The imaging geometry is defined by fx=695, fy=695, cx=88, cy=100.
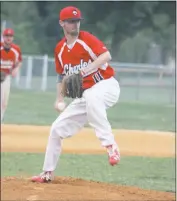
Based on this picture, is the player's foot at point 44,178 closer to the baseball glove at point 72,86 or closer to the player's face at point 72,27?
the baseball glove at point 72,86

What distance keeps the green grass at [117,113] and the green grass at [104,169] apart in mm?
4845

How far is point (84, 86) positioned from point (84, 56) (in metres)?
0.31

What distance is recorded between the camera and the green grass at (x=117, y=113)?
16891mm

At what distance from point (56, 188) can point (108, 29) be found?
23.4 metres

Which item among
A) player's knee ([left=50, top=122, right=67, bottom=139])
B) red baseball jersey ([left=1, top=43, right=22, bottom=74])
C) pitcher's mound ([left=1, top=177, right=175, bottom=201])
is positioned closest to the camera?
pitcher's mound ([left=1, top=177, right=175, bottom=201])

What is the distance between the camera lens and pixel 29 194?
6.55m

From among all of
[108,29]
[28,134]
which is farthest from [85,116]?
[108,29]

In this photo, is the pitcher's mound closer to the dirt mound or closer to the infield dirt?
the infield dirt

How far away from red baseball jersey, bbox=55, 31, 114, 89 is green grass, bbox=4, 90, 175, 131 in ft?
29.1

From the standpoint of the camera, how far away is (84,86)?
7.23 meters

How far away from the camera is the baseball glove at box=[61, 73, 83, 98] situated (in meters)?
7.03

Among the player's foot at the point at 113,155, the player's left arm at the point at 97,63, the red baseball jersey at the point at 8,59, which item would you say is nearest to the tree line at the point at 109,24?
the red baseball jersey at the point at 8,59

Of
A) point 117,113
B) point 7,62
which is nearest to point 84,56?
point 7,62

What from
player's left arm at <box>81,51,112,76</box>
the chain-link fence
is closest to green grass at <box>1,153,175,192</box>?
player's left arm at <box>81,51,112,76</box>
